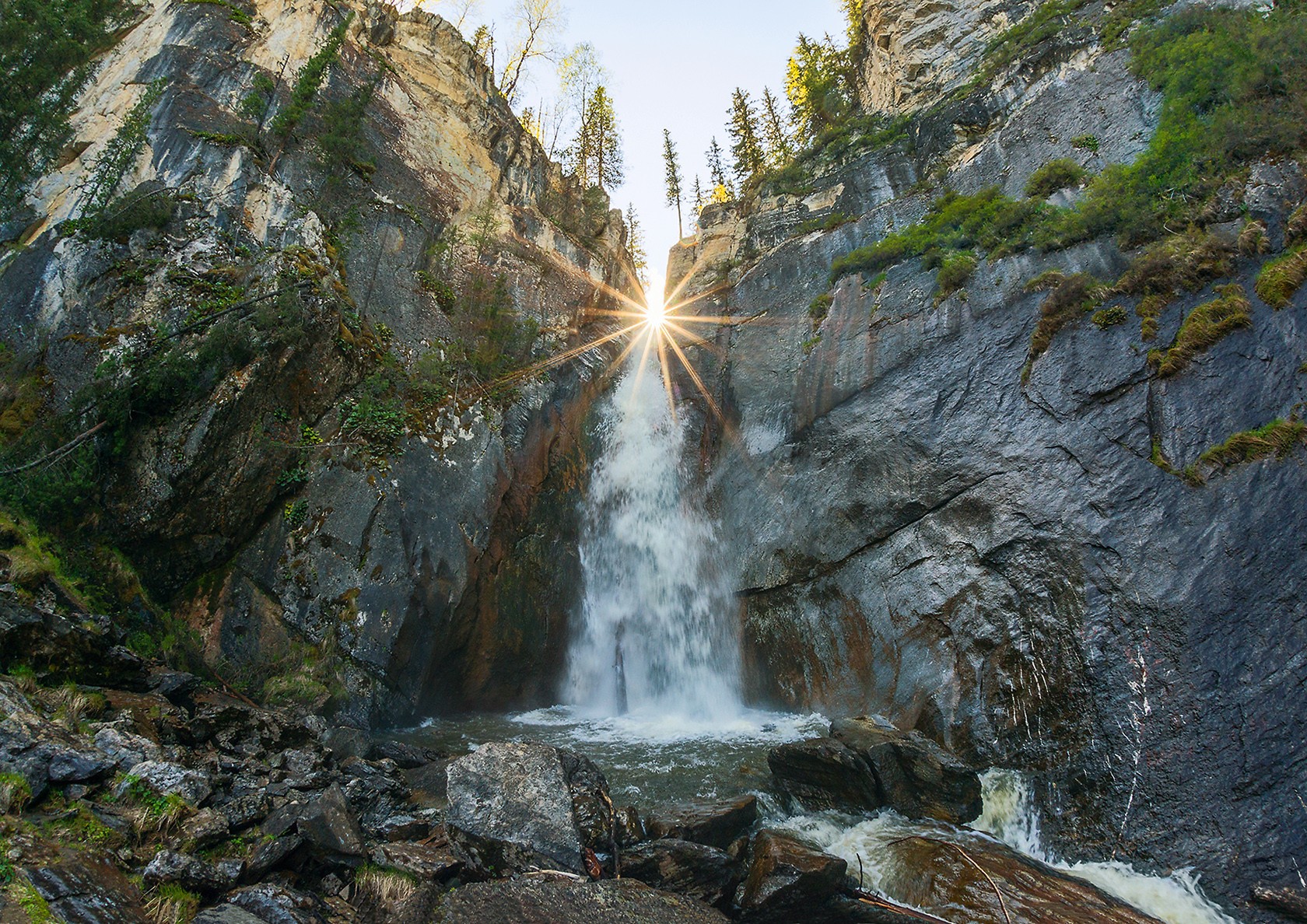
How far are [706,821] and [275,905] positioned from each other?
4388 millimetres

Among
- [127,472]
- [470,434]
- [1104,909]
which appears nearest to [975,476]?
[1104,909]

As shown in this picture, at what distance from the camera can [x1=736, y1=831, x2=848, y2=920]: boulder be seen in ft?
19.1

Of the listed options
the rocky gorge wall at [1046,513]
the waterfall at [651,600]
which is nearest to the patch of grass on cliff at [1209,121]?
the rocky gorge wall at [1046,513]

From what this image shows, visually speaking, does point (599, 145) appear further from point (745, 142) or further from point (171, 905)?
point (171, 905)

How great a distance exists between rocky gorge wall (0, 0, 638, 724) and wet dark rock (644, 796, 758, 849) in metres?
6.78

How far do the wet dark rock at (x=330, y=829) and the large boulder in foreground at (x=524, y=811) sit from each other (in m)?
0.92

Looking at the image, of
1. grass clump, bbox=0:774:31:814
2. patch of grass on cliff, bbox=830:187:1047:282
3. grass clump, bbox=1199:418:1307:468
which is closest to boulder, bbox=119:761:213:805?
grass clump, bbox=0:774:31:814

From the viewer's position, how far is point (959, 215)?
52.4 ft

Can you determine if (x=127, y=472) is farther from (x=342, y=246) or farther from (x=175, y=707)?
(x=342, y=246)

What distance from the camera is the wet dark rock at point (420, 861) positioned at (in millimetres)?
5098

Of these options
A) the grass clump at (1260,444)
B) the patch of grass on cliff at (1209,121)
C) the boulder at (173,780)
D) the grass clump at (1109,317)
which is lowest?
the boulder at (173,780)

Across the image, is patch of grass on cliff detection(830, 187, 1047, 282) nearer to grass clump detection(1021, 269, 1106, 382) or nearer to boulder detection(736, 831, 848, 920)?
grass clump detection(1021, 269, 1106, 382)

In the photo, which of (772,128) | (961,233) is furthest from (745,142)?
(961,233)

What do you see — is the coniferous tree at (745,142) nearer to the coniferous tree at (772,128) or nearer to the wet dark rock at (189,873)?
the coniferous tree at (772,128)
